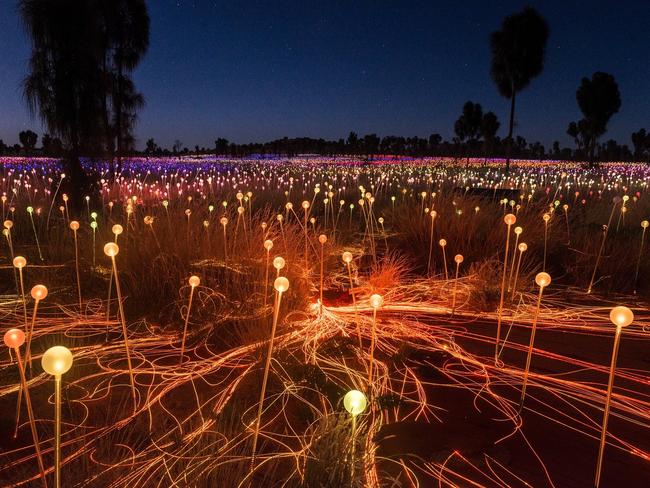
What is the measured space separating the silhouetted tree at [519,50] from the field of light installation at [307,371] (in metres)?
23.9

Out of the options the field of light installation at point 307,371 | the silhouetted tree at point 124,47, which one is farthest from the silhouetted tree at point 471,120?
the field of light installation at point 307,371

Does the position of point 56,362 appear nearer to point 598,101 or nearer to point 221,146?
point 598,101

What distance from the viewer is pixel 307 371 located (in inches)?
110

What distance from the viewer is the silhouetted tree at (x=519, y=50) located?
26.5m

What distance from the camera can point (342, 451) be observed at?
188 cm

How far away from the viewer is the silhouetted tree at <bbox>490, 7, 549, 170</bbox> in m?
26.5

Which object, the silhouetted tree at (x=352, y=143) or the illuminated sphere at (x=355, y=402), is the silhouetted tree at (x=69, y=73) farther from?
the silhouetted tree at (x=352, y=143)

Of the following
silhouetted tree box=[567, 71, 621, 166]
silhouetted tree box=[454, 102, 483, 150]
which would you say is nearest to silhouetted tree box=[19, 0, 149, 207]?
silhouetted tree box=[567, 71, 621, 166]

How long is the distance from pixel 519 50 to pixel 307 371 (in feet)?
93.3

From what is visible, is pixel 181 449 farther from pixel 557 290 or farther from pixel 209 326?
pixel 557 290

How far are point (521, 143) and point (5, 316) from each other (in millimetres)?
101012

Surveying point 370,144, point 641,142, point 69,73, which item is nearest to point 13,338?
point 69,73

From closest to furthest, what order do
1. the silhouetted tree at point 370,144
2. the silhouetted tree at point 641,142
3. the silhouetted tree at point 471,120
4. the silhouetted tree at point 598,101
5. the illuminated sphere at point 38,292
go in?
the illuminated sphere at point 38,292 < the silhouetted tree at point 598,101 < the silhouetted tree at point 471,120 < the silhouetted tree at point 370,144 < the silhouetted tree at point 641,142

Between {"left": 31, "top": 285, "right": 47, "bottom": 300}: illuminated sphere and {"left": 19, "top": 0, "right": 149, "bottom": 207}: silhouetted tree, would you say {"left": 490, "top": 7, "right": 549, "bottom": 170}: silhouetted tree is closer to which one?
{"left": 19, "top": 0, "right": 149, "bottom": 207}: silhouetted tree
